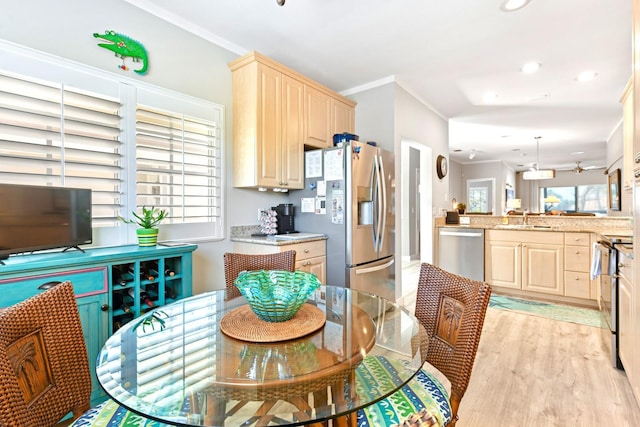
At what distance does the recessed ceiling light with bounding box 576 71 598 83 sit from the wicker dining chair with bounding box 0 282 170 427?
4517 millimetres

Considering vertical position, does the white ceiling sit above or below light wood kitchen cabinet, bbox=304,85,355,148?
above

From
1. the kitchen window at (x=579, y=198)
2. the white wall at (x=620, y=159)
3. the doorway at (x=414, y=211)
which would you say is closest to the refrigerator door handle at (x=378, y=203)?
the doorway at (x=414, y=211)

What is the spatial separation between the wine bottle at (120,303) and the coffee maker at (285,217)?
1.47 m

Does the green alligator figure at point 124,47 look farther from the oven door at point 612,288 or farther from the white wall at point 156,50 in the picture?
the oven door at point 612,288

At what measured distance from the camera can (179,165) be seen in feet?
7.96

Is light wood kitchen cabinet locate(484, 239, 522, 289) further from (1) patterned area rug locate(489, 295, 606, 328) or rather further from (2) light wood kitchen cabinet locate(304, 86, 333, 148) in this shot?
(2) light wood kitchen cabinet locate(304, 86, 333, 148)

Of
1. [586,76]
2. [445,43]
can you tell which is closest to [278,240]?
[445,43]

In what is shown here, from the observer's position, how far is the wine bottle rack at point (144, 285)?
1856 millimetres

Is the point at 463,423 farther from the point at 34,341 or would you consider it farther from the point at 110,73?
the point at 110,73

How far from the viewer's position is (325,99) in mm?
3367

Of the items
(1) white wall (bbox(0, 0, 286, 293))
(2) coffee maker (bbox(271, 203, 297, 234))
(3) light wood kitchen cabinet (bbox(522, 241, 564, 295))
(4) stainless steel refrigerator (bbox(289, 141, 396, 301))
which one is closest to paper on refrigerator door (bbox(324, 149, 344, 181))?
(4) stainless steel refrigerator (bbox(289, 141, 396, 301))

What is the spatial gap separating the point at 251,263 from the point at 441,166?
12.1ft

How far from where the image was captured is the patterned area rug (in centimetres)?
→ 318

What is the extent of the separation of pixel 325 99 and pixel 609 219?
12.7 ft
